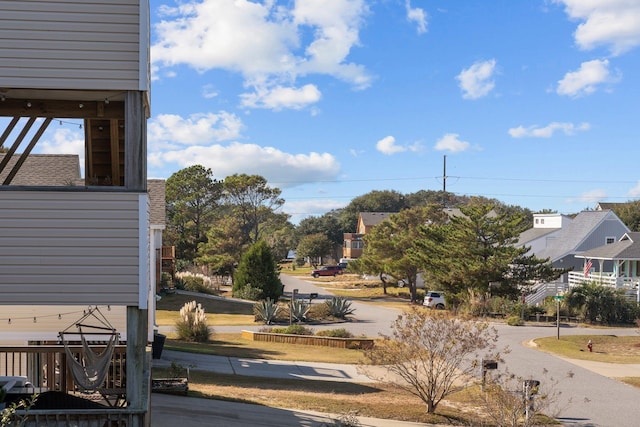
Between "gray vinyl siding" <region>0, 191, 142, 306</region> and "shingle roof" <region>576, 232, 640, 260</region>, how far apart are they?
135 ft

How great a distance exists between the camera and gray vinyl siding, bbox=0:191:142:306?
8391 mm

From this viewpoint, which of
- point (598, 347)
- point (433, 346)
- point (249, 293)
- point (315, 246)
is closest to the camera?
point (433, 346)

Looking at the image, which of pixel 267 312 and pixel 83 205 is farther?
pixel 267 312

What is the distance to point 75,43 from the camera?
8508 millimetres

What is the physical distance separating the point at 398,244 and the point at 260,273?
481 inches

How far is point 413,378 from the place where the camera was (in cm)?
1620

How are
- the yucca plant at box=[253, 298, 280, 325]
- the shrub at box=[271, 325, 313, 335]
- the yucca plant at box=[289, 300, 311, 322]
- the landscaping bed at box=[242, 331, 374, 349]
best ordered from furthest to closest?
the yucca plant at box=[289, 300, 311, 322], the yucca plant at box=[253, 298, 280, 325], the shrub at box=[271, 325, 313, 335], the landscaping bed at box=[242, 331, 374, 349]

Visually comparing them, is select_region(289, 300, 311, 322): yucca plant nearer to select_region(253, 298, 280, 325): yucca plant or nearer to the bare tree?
select_region(253, 298, 280, 325): yucca plant

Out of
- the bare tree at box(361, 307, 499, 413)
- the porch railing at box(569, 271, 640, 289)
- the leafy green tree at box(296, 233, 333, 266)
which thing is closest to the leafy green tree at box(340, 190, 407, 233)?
the leafy green tree at box(296, 233, 333, 266)

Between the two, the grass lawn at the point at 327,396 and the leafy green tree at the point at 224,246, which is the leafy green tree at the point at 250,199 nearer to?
the leafy green tree at the point at 224,246

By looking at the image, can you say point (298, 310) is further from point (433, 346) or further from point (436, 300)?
point (433, 346)

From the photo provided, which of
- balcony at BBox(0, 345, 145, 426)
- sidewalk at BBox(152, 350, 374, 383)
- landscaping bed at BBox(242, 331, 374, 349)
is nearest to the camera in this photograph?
balcony at BBox(0, 345, 145, 426)

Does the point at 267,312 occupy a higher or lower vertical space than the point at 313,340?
higher

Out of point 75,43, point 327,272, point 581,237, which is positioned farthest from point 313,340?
point 327,272
